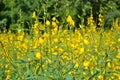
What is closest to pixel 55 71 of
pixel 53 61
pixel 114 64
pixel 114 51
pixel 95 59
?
pixel 53 61

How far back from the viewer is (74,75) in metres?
2.92

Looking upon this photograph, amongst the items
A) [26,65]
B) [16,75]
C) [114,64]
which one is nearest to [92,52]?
[114,64]

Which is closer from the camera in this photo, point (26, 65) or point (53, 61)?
point (53, 61)

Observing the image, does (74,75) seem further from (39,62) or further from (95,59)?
(95,59)

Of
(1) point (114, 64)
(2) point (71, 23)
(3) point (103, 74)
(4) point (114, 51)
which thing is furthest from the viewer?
(4) point (114, 51)

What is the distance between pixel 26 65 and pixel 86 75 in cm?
64

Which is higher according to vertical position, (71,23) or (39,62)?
(71,23)

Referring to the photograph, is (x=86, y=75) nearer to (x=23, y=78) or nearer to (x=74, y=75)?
(x=74, y=75)

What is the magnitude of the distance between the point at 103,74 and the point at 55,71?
35cm

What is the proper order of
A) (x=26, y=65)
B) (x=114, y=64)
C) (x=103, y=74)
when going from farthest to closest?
(x=114, y=64)
(x=26, y=65)
(x=103, y=74)

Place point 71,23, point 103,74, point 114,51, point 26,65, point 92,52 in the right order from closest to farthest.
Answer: point 103,74 < point 71,23 < point 26,65 < point 92,52 < point 114,51

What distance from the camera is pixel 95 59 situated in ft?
11.4

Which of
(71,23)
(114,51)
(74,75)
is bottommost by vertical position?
(114,51)

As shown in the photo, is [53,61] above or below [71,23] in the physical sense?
below
